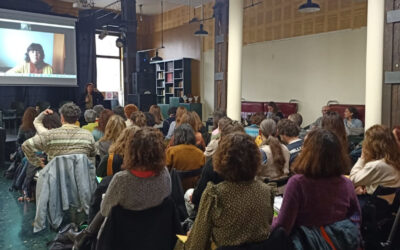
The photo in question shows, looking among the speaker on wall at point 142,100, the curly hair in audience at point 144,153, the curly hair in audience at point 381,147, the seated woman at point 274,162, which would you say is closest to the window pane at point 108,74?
the speaker on wall at point 142,100

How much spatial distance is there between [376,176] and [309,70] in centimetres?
652

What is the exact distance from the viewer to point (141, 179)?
1.99 meters

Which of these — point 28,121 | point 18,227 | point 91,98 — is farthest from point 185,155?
point 91,98

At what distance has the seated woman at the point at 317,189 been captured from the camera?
5.84 feet

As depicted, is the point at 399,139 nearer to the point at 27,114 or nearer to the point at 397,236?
the point at 397,236

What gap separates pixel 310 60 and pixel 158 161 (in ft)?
24.0

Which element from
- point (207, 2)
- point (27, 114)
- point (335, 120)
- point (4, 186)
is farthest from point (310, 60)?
point (4, 186)

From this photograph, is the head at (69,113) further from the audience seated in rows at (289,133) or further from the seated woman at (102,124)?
the audience seated in rows at (289,133)

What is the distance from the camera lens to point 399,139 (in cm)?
299

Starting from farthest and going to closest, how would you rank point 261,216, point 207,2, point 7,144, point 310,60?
point 207,2, point 310,60, point 7,144, point 261,216

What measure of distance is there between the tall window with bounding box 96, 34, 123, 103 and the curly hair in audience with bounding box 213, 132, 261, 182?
11.4 meters

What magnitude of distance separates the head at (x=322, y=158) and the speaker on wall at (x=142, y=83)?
7965 millimetres

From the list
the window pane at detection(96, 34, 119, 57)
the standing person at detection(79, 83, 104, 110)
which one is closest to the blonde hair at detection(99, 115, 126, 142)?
the standing person at detection(79, 83, 104, 110)

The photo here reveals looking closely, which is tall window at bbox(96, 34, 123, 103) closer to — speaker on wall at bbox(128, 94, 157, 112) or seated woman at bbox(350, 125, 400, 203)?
speaker on wall at bbox(128, 94, 157, 112)
